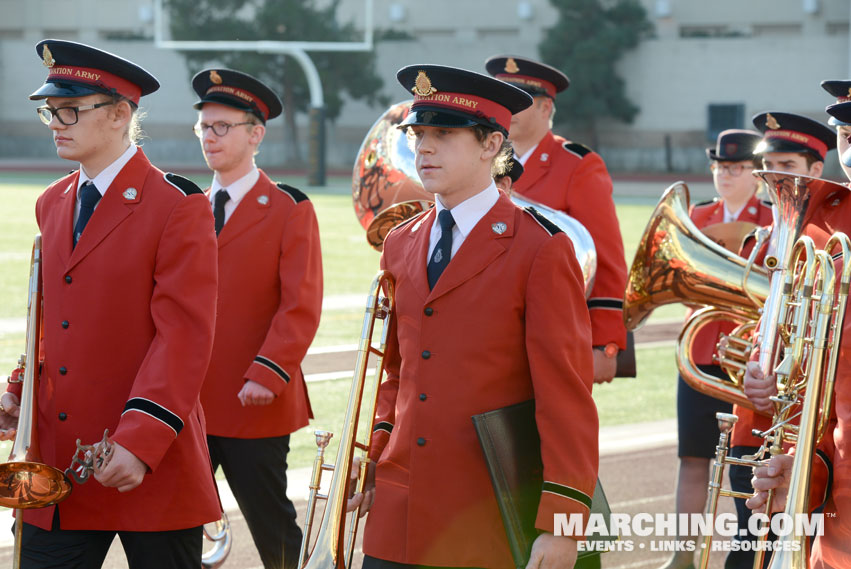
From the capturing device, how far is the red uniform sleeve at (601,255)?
213 inches

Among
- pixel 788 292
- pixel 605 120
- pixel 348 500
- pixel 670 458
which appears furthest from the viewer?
pixel 605 120

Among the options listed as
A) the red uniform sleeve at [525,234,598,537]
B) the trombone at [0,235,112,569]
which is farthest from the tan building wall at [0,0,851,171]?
the red uniform sleeve at [525,234,598,537]

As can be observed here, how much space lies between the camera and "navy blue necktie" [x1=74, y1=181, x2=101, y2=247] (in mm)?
3646

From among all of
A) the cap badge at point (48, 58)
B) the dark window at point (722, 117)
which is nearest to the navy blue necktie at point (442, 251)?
the cap badge at point (48, 58)

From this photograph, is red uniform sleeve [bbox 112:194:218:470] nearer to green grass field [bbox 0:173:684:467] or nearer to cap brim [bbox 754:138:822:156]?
cap brim [bbox 754:138:822:156]

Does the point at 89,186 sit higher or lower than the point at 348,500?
higher

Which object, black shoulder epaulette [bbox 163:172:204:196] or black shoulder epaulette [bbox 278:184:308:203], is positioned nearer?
black shoulder epaulette [bbox 163:172:204:196]

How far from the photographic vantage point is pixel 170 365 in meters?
3.46

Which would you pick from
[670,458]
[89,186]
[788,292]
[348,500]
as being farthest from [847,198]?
[670,458]

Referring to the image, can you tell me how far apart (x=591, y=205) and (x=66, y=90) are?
2596 millimetres

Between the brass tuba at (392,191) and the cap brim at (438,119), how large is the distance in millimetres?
1734

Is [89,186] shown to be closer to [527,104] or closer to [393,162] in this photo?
[527,104]

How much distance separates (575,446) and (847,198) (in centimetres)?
116

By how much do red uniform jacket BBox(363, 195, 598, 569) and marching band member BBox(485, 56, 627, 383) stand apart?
7.18 ft
